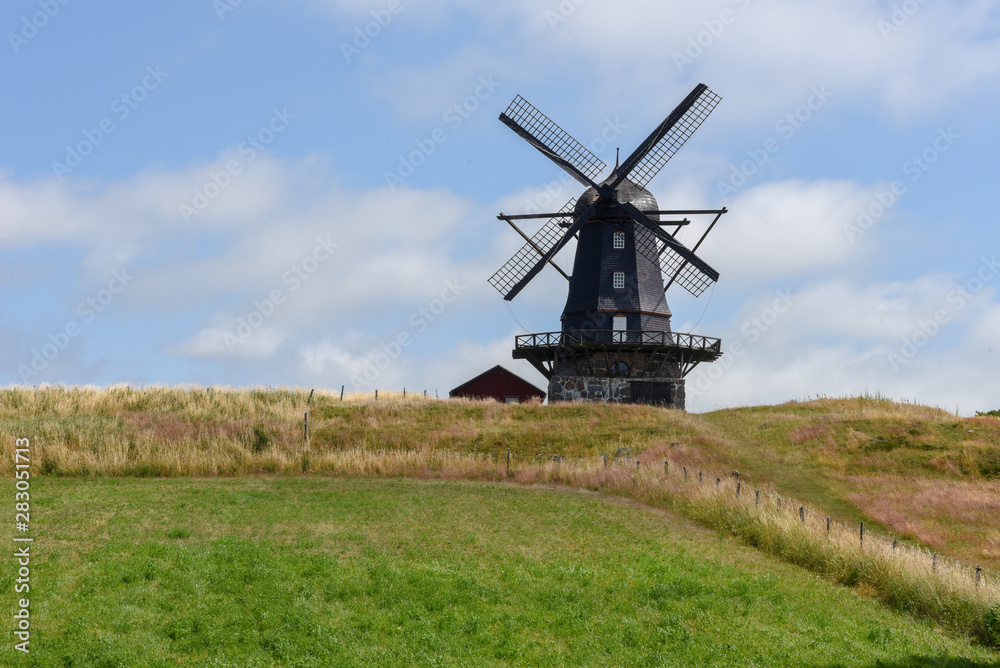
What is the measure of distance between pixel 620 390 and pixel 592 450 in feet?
46.7

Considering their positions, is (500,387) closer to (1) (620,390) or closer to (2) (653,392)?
(1) (620,390)

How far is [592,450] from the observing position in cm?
3462

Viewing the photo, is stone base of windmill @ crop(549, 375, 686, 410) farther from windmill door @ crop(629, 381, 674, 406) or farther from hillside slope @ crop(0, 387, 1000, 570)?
hillside slope @ crop(0, 387, 1000, 570)

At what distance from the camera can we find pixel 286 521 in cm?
2158

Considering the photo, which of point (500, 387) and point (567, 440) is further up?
point (500, 387)

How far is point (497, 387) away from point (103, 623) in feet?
133

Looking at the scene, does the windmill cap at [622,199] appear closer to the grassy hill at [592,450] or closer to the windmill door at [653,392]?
the windmill door at [653,392]

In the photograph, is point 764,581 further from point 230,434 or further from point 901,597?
point 230,434

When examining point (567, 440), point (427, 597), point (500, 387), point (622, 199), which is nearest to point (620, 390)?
point (500, 387)

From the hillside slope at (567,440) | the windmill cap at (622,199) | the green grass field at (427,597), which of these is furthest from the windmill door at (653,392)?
the green grass field at (427,597)

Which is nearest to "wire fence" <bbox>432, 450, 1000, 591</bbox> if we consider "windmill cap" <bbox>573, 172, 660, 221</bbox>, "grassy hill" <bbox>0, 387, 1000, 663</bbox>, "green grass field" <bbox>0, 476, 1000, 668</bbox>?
"grassy hill" <bbox>0, 387, 1000, 663</bbox>

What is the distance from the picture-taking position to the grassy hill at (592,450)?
24344 millimetres

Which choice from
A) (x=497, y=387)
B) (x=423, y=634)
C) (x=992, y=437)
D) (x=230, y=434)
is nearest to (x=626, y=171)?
(x=497, y=387)

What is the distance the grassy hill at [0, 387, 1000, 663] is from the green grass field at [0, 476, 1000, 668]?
2918mm
